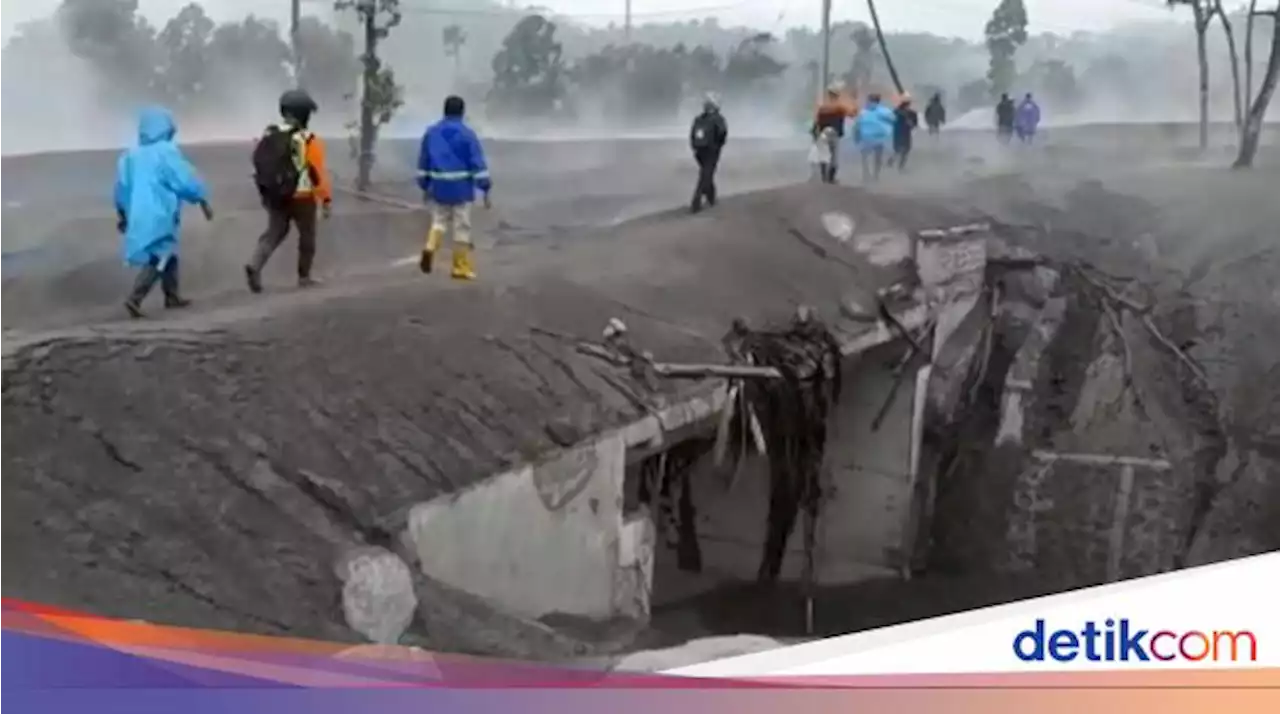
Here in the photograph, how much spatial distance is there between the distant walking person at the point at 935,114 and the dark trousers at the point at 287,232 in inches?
32.2

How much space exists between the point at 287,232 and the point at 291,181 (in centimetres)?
6

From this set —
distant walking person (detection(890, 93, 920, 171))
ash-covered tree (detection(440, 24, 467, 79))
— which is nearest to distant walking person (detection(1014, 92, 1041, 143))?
distant walking person (detection(890, 93, 920, 171))

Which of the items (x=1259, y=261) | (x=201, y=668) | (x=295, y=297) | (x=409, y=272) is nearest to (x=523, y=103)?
(x=409, y=272)

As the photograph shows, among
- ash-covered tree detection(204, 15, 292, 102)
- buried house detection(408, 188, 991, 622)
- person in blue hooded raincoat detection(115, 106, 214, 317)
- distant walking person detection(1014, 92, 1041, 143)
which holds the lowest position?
buried house detection(408, 188, 991, 622)

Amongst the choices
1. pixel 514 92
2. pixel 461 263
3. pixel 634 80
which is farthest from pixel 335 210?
pixel 634 80

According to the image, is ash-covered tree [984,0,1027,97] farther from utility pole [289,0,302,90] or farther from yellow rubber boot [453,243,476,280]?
utility pole [289,0,302,90]

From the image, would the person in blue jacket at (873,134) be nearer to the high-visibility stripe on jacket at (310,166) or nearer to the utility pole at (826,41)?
the utility pole at (826,41)

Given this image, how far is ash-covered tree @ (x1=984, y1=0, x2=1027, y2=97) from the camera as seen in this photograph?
1.95 meters

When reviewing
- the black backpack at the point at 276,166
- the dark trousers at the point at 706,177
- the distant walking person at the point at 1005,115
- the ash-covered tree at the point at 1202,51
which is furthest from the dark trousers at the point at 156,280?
the ash-covered tree at the point at 1202,51

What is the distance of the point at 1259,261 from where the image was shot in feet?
6.46

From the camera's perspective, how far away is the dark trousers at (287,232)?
1881 millimetres

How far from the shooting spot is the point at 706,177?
2.00 meters

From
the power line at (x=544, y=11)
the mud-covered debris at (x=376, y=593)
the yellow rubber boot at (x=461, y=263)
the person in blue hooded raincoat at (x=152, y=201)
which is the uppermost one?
the power line at (x=544, y=11)

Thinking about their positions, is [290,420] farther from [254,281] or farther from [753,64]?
[753,64]
